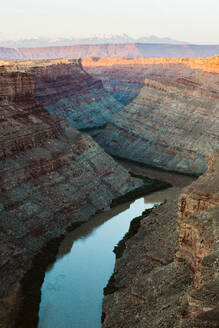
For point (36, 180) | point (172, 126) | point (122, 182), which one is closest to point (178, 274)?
point (36, 180)

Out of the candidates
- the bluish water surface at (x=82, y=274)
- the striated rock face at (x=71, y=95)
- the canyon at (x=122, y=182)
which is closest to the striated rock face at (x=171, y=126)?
the canyon at (x=122, y=182)

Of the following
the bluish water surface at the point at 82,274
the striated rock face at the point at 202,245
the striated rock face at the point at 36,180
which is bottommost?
the bluish water surface at the point at 82,274

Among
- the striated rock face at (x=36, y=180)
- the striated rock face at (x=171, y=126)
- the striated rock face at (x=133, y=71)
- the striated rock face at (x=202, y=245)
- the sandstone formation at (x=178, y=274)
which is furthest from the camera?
the striated rock face at (x=133, y=71)

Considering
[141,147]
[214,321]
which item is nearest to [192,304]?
[214,321]

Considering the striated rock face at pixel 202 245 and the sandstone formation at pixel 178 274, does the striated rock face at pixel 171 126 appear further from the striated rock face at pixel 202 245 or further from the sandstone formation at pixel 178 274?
the striated rock face at pixel 202 245

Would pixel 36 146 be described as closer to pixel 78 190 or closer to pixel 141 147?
pixel 78 190

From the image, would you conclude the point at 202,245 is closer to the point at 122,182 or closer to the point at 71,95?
the point at 122,182
